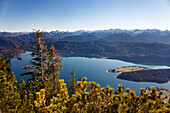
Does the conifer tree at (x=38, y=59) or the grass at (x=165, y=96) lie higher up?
the conifer tree at (x=38, y=59)

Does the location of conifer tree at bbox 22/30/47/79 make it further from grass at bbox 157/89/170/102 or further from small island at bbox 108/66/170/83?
small island at bbox 108/66/170/83

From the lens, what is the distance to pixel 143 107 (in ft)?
26.0

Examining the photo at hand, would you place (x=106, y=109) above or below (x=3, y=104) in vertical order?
above

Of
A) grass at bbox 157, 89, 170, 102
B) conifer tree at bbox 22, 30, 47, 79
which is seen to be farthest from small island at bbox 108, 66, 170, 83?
conifer tree at bbox 22, 30, 47, 79

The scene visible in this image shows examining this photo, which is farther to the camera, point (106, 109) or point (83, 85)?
point (106, 109)

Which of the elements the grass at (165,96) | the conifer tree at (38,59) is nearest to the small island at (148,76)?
the grass at (165,96)

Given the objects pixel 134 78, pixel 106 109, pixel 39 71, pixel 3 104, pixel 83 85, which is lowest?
pixel 134 78

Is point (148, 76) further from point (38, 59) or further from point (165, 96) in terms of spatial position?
point (38, 59)

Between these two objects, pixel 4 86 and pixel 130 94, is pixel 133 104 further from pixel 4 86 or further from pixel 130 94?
pixel 4 86

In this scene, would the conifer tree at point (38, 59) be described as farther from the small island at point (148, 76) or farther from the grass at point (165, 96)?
the small island at point (148, 76)

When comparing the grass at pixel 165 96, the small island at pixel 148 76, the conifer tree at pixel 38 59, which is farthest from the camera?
the small island at pixel 148 76

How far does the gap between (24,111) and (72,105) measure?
15.5 metres

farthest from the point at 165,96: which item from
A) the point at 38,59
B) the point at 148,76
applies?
the point at 38,59

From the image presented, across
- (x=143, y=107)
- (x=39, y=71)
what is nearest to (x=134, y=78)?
(x=39, y=71)
